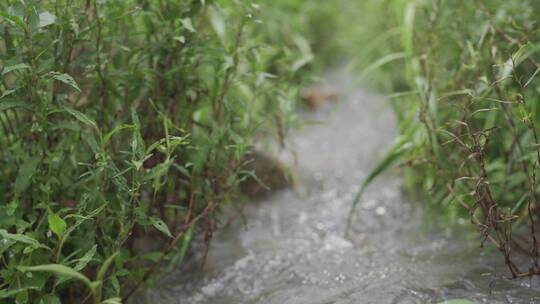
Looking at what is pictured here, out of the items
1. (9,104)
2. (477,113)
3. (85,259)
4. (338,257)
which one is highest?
(477,113)

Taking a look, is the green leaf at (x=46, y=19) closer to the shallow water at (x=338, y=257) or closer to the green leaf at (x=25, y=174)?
the green leaf at (x=25, y=174)

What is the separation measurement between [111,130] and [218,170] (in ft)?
1.28

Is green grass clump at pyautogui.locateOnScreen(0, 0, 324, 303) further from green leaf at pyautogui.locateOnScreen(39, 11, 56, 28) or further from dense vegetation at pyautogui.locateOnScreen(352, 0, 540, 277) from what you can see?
dense vegetation at pyautogui.locateOnScreen(352, 0, 540, 277)

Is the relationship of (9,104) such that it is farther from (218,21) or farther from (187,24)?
(218,21)

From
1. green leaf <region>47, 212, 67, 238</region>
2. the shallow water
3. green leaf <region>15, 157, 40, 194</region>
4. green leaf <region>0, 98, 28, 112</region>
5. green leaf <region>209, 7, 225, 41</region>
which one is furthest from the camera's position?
green leaf <region>209, 7, 225, 41</region>

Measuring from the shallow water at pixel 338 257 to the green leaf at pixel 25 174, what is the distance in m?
0.60

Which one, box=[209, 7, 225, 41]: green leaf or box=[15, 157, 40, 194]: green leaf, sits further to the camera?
box=[209, 7, 225, 41]: green leaf

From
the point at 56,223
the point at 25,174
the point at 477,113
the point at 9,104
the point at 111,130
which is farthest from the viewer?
the point at 477,113

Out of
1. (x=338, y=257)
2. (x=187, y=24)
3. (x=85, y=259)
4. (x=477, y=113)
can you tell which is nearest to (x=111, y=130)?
(x=187, y=24)

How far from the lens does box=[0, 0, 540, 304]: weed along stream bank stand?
5.60ft

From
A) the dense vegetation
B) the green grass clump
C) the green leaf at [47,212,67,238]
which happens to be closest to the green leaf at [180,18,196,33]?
the green grass clump

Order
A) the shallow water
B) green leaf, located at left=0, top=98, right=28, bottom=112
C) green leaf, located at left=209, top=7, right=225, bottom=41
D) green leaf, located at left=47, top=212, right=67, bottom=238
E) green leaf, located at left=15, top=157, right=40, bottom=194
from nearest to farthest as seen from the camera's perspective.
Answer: green leaf, located at left=47, top=212, right=67, bottom=238 < green leaf, located at left=0, top=98, right=28, bottom=112 < green leaf, located at left=15, top=157, right=40, bottom=194 < the shallow water < green leaf, located at left=209, top=7, right=225, bottom=41

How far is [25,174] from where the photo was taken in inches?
69.1

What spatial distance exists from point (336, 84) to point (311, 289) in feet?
9.73
